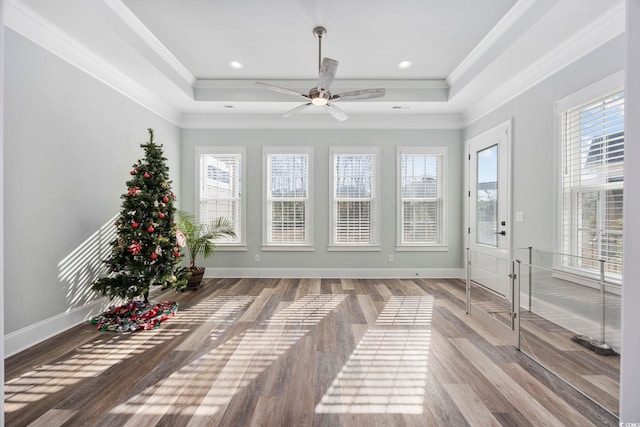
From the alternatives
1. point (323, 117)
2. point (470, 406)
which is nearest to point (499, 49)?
A: point (323, 117)

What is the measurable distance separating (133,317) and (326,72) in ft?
10.5

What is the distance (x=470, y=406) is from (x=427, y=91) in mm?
4063

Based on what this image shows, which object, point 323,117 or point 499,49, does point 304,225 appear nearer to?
point 323,117

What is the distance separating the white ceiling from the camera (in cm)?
255

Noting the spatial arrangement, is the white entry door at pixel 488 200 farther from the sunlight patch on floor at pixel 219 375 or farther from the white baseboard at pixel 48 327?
the white baseboard at pixel 48 327

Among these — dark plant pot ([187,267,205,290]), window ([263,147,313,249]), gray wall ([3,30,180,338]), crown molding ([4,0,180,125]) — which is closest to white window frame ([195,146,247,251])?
window ([263,147,313,249])

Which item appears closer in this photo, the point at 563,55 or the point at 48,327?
the point at 48,327

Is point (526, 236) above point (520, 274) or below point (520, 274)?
above

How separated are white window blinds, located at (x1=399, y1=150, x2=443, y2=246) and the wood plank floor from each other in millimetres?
1927

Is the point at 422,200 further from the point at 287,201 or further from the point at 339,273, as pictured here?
the point at 287,201

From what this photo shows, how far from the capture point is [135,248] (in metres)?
2.99

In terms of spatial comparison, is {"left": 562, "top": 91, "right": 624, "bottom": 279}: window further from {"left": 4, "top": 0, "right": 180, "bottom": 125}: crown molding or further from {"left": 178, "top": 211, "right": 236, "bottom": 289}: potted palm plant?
{"left": 4, "top": 0, "right": 180, "bottom": 125}: crown molding

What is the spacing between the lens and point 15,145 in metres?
2.38

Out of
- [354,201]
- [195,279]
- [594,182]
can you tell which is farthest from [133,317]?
[594,182]
